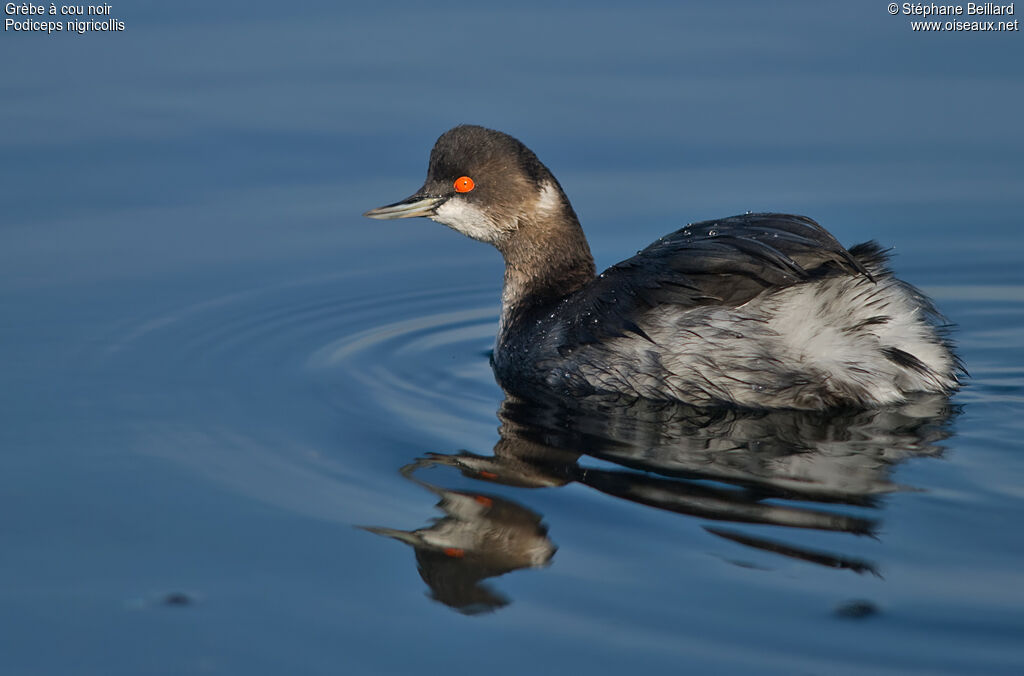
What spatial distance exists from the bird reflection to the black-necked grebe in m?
0.11

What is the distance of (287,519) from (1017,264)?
185 inches

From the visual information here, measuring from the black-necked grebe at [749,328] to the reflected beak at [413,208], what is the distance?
1070mm

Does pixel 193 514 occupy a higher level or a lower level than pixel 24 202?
lower

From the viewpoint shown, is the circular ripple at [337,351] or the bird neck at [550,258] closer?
the circular ripple at [337,351]

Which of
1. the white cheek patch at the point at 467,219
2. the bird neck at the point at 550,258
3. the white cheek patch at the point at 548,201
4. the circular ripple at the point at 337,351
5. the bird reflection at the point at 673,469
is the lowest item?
the bird reflection at the point at 673,469

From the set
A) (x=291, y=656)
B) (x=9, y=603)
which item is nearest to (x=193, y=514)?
(x=9, y=603)

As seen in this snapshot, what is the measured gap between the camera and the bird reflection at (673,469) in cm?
491

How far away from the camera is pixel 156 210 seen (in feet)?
29.5

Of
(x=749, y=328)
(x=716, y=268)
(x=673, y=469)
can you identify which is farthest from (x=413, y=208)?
(x=673, y=469)

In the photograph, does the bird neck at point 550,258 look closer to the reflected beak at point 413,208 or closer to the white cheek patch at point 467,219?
the white cheek patch at point 467,219

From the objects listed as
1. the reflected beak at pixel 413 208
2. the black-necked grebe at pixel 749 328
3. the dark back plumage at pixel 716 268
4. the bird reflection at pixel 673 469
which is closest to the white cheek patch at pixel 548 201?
the reflected beak at pixel 413 208

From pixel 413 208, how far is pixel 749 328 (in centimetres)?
211

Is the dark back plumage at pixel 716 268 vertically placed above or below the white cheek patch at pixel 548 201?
below

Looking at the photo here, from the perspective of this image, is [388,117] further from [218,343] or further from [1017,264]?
[1017,264]
